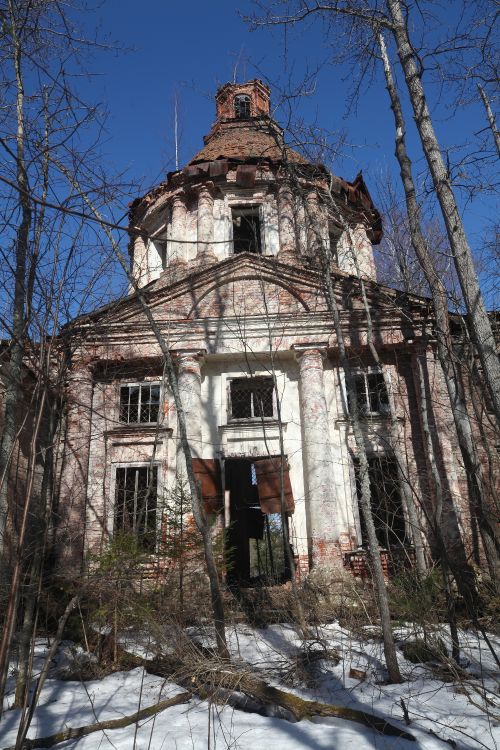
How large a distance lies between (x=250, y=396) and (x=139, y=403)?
2581mm

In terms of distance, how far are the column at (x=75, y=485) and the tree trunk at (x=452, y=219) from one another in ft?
22.3

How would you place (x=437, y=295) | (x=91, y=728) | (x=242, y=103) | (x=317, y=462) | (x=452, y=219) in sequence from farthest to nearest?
1. (x=242, y=103)
2. (x=317, y=462)
3. (x=437, y=295)
4. (x=452, y=219)
5. (x=91, y=728)

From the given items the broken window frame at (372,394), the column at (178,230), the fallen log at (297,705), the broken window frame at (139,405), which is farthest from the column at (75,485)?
the broken window frame at (372,394)

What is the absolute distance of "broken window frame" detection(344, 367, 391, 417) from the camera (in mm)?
12445

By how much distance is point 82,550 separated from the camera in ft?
36.2

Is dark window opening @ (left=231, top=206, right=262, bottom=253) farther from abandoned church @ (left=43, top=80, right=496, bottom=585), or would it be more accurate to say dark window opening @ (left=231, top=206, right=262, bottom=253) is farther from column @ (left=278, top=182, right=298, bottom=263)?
abandoned church @ (left=43, top=80, right=496, bottom=585)

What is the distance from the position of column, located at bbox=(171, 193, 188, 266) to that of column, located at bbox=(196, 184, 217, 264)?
53 centimetres

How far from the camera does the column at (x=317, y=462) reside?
11.0m

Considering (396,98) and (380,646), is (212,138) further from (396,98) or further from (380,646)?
(380,646)

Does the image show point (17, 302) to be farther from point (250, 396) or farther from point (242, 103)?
point (242, 103)

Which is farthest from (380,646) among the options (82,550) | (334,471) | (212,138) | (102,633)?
(212,138)

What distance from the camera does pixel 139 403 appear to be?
12.8 metres

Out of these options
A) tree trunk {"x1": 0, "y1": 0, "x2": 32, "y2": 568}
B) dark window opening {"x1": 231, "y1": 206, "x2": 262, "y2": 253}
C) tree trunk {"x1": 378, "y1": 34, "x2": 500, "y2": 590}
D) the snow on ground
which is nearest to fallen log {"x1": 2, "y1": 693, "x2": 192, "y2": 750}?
the snow on ground

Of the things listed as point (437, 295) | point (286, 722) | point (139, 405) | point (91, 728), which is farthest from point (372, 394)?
point (91, 728)
